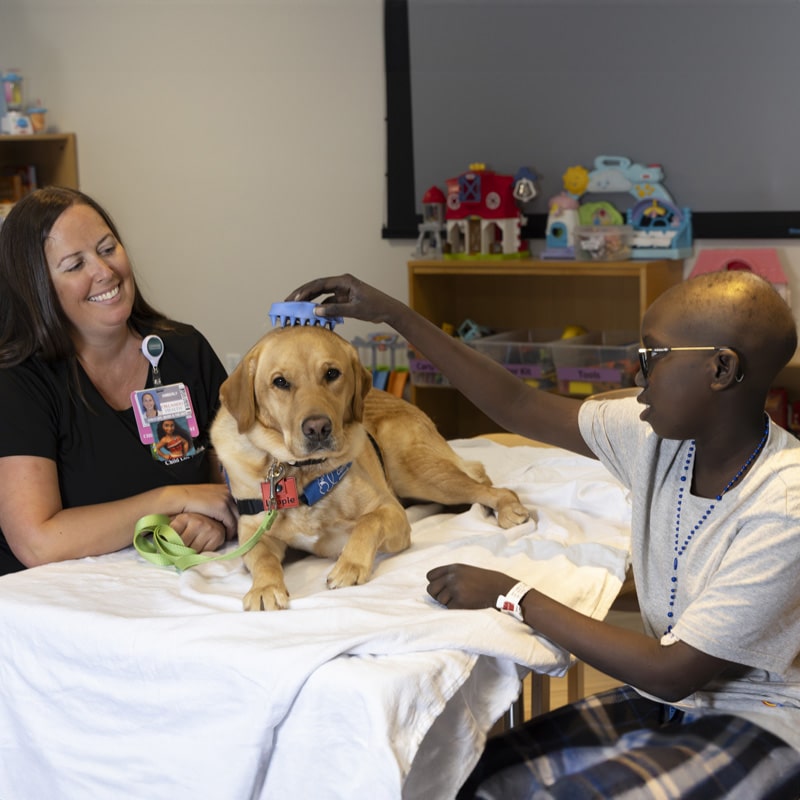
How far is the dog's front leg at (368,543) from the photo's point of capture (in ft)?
5.69

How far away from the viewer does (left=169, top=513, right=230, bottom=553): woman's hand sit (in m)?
1.95

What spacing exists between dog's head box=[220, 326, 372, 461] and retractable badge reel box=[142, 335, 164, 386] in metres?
0.31

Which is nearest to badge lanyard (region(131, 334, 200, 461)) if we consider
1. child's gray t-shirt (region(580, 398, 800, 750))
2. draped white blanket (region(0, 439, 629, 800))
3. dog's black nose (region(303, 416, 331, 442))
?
draped white blanket (region(0, 439, 629, 800))

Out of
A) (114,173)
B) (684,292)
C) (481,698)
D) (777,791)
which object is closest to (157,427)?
(481,698)

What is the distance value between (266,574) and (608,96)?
137 inches

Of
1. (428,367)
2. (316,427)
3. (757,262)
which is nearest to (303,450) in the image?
(316,427)

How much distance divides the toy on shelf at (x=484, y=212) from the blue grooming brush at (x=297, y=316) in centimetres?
283

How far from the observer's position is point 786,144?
4246 mm

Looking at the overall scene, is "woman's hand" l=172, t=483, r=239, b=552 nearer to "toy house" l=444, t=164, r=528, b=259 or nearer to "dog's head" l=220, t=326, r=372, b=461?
"dog's head" l=220, t=326, r=372, b=461

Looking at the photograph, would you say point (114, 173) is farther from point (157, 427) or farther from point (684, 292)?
point (684, 292)

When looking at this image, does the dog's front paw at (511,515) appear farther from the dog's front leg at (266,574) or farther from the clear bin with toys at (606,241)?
the clear bin with toys at (606,241)

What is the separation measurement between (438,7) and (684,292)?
12.2ft

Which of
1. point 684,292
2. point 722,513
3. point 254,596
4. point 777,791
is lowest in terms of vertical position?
point 777,791

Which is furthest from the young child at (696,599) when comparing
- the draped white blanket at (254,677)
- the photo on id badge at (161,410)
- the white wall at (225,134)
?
the white wall at (225,134)
